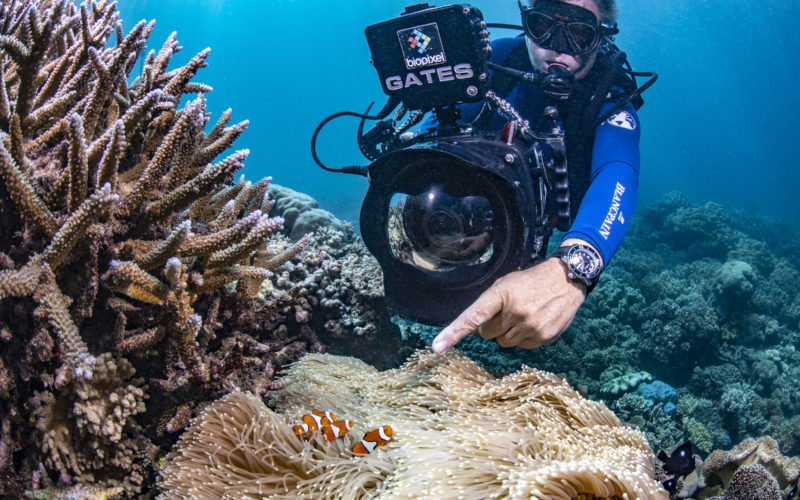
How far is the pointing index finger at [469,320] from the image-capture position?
1.63 meters

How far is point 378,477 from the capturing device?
1.68 m

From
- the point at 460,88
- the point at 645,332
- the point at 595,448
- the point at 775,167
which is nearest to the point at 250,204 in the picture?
the point at 460,88

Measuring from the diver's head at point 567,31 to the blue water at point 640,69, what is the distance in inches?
1811

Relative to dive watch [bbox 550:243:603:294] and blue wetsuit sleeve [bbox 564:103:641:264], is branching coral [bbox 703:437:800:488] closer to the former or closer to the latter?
blue wetsuit sleeve [bbox 564:103:641:264]

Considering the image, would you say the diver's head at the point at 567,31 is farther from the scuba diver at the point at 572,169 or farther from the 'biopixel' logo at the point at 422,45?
the 'biopixel' logo at the point at 422,45

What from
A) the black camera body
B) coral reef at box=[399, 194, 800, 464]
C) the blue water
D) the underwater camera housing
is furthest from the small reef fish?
the blue water

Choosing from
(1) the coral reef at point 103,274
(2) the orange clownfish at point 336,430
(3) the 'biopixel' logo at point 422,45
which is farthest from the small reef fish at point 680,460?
(3) the 'biopixel' logo at point 422,45

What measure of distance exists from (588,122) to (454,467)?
259 cm

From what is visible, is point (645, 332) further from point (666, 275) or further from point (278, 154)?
point (278, 154)

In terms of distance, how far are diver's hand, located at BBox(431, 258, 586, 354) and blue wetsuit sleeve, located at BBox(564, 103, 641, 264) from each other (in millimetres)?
348

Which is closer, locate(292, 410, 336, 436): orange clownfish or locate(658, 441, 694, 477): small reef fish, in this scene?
locate(292, 410, 336, 436): orange clownfish

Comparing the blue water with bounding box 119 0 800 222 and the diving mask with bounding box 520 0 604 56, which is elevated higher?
the blue water with bounding box 119 0 800 222

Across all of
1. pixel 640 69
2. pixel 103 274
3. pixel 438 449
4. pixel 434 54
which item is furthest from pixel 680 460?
pixel 640 69

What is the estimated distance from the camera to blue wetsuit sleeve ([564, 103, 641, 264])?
219 centimetres
